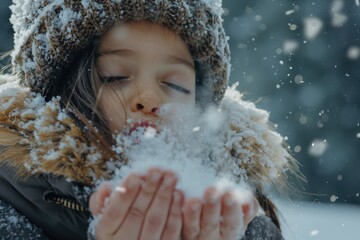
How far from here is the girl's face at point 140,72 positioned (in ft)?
5.13

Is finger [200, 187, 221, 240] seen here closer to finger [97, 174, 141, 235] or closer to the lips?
finger [97, 174, 141, 235]

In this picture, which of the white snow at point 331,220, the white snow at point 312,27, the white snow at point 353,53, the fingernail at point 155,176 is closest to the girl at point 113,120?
the fingernail at point 155,176

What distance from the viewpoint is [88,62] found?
169cm

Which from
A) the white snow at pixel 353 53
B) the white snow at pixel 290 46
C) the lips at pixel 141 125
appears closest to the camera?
the lips at pixel 141 125

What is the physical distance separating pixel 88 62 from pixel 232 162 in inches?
21.8

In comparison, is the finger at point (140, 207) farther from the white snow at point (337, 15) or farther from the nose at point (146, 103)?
the white snow at point (337, 15)

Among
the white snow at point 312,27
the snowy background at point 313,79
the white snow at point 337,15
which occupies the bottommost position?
the snowy background at point 313,79

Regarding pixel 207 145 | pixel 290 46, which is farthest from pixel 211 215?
pixel 290 46

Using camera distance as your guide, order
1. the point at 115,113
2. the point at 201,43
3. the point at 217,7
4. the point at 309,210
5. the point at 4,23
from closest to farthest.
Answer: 1. the point at 115,113
2. the point at 201,43
3. the point at 217,7
4. the point at 4,23
5. the point at 309,210

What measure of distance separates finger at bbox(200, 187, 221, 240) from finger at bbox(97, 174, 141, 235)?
13cm

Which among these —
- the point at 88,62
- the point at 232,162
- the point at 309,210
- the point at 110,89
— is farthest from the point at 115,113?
the point at 309,210

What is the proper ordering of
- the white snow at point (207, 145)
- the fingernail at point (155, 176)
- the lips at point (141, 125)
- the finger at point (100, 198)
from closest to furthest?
the fingernail at point (155, 176) < the finger at point (100, 198) < the white snow at point (207, 145) < the lips at point (141, 125)

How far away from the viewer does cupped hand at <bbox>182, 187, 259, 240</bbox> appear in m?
1.00

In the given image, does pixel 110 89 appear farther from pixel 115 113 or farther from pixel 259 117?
pixel 259 117
